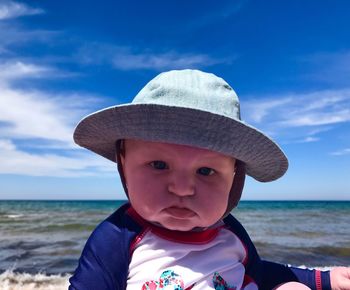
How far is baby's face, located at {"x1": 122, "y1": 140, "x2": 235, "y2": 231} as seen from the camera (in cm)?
128

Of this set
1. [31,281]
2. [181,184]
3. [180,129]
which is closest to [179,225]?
[181,184]

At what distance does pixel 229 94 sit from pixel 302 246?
6.32 metres

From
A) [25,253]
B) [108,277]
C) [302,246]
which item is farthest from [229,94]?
[302,246]

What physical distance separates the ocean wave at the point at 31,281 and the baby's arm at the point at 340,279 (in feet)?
8.85

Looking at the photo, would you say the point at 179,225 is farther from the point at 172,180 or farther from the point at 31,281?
the point at 31,281

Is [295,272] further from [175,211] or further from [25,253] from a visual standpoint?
[25,253]

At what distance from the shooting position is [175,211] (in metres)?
1.30

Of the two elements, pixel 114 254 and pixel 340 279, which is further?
pixel 340 279

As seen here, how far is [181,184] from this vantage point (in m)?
1.26

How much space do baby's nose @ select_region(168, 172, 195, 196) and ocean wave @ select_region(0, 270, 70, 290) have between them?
2.81 metres

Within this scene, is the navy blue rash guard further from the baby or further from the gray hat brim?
the gray hat brim

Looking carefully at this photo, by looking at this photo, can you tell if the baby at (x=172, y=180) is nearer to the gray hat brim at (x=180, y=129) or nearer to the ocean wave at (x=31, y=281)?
the gray hat brim at (x=180, y=129)

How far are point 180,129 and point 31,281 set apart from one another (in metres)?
3.47

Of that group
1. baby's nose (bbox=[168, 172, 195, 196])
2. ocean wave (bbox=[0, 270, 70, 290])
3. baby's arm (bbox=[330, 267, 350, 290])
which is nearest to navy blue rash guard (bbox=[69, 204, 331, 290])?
baby's nose (bbox=[168, 172, 195, 196])
